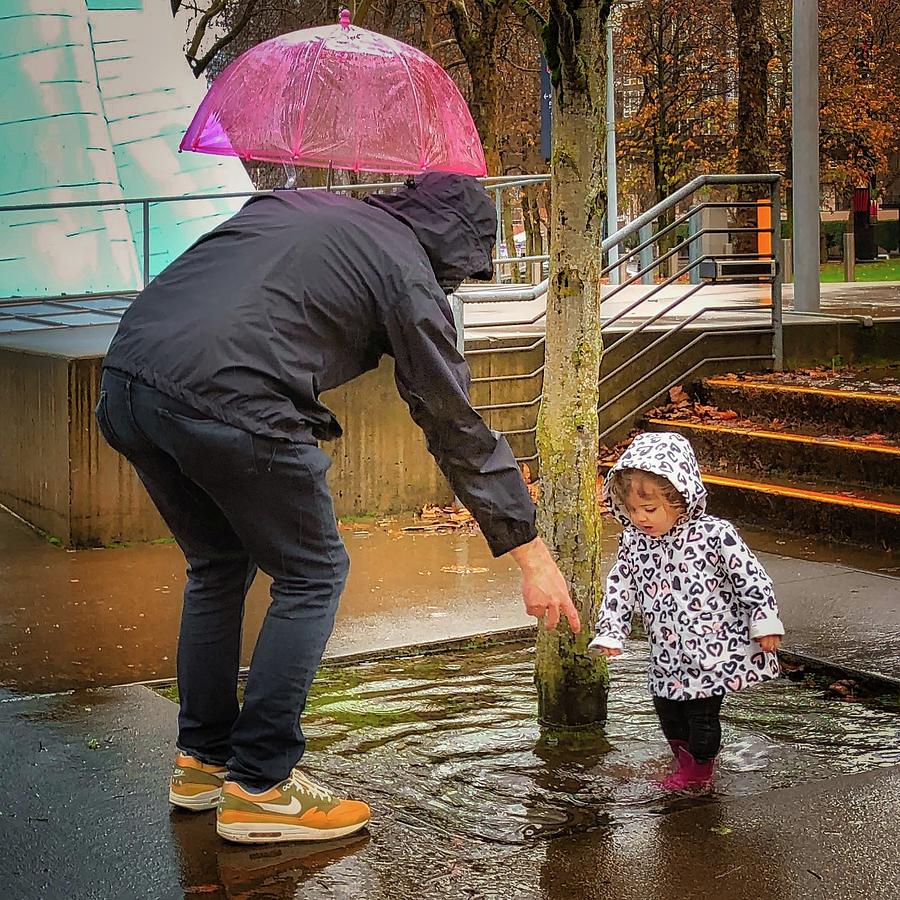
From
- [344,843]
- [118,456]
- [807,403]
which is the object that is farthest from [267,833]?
[807,403]

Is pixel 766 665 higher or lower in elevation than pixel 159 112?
lower

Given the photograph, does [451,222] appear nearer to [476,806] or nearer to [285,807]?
[285,807]

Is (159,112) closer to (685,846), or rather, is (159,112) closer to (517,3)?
(517,3)

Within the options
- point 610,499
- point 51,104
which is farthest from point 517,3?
point 51,104

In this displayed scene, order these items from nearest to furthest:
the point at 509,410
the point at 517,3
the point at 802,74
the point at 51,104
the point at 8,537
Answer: the point at 517,3, the point at 8,537, the point at 509,410, the point at 802,74, the point at 51,104

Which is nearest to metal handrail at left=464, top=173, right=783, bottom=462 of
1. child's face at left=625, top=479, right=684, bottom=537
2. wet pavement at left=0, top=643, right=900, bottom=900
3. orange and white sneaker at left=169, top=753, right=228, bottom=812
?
wet pavement at left=0, top=643, right=900, bottom=900

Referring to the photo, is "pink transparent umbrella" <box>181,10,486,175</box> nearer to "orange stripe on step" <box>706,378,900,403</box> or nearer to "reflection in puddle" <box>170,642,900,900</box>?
"reflection in puddle" <box>170,642,900,900</box>

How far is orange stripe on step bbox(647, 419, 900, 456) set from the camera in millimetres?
8680

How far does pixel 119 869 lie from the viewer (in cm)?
355

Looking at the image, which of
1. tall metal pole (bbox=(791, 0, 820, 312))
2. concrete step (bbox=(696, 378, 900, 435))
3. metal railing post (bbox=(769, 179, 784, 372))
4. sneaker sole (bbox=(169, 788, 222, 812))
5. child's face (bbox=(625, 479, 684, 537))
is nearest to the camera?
sneaker sole (bbox=(169, 788, 222, 812))

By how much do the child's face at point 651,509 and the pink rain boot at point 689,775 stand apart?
665 mm

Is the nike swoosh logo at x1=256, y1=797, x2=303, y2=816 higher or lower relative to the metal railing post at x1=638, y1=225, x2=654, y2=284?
lower

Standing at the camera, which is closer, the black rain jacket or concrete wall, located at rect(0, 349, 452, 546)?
the black rain jacket

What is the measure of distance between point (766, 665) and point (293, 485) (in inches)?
61.1
